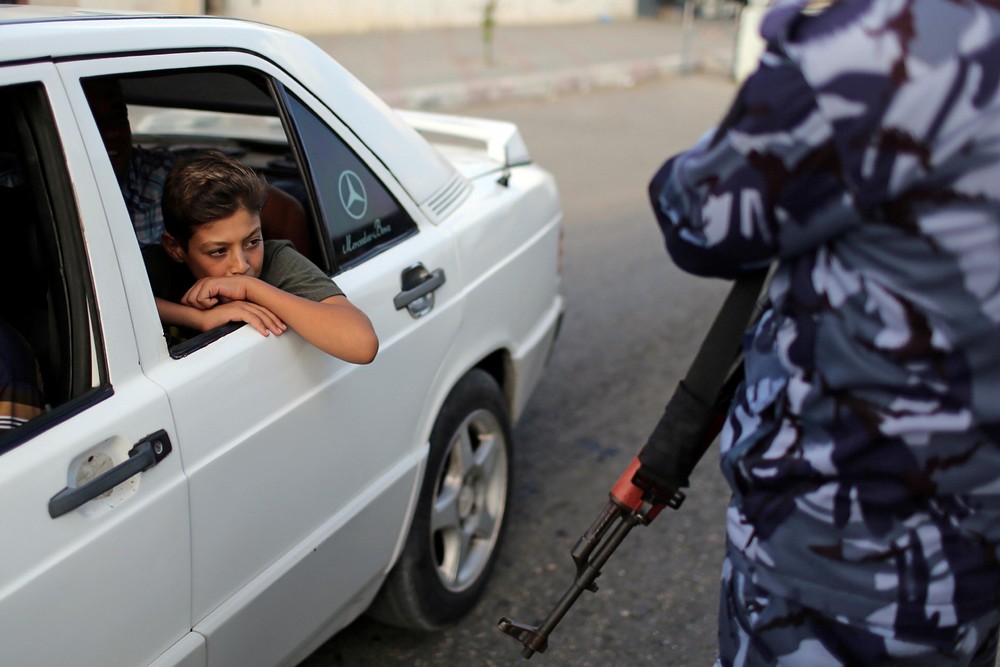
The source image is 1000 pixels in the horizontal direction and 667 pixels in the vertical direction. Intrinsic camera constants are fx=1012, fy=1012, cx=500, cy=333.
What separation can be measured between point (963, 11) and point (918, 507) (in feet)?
2.27

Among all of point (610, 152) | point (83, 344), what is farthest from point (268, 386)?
→ point (610, 152)

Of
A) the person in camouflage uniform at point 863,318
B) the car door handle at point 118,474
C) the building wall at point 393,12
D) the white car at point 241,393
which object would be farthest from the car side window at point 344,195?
the building wall at point 393,12

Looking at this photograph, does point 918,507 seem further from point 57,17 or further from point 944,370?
point 57,17

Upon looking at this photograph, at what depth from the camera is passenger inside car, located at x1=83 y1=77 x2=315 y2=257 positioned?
2492mm

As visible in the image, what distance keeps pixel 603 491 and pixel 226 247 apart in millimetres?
2010

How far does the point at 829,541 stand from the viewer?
1.52 meters

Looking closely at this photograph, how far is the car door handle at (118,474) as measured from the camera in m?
1.59

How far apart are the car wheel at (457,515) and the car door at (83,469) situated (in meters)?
0.91

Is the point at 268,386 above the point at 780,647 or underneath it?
above

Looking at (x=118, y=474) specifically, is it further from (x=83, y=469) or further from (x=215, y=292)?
(x=215, y=292)

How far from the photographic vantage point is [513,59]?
14016 millimetres

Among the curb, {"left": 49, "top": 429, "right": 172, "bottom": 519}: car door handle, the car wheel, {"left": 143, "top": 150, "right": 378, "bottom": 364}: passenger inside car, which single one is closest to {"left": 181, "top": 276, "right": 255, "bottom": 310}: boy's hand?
{"left": 143, "top": 150, "right": 378, "bottom": 364}: passenger inside car

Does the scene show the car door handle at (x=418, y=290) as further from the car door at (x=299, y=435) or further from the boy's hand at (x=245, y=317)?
the boy's hand at (x=245, y=317)

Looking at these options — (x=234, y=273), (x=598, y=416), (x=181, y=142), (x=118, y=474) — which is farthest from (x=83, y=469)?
(x=598, y=416)
